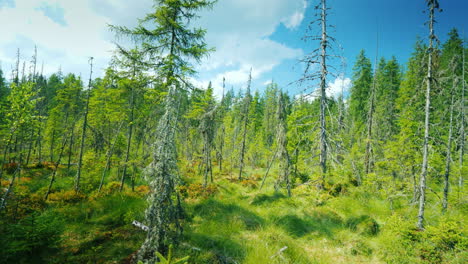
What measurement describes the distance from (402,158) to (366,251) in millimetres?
8346

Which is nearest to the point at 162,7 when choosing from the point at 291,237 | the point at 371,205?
the point at 291,237

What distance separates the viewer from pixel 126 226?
8.38m

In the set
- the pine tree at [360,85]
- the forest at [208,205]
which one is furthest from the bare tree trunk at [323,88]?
the pine tree at [360,85]

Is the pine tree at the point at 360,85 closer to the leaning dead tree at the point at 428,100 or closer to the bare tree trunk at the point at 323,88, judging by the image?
the leaning dead tree at the point at 428,100

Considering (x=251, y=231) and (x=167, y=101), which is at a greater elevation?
(x=167, y=101)

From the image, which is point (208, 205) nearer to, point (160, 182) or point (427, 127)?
point (160, 182)

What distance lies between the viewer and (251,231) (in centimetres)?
838

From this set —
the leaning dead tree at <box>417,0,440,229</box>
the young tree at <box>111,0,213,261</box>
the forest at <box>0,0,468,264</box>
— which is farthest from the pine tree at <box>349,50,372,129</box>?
the young tree at <box>111,0,213,261</box>

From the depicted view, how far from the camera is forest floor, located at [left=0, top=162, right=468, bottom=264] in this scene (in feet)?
20.5

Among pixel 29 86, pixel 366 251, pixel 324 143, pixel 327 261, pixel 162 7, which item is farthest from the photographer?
pixel 29 86

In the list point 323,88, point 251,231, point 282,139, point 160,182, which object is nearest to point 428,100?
point 323,88

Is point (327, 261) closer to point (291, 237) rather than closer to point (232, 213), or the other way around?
point (291, 237)

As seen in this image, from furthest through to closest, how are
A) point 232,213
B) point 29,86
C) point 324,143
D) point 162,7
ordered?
point 232,213
point 29,86
point 162,7
point 324,143

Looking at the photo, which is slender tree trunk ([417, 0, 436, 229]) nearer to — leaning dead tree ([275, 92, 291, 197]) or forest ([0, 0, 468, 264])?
forest ([0, 0, 468, 264])
